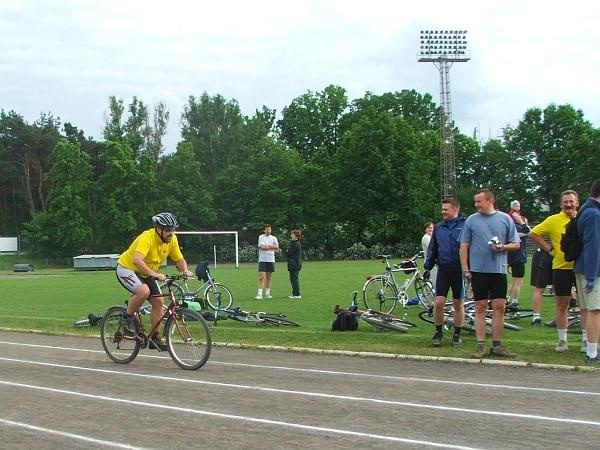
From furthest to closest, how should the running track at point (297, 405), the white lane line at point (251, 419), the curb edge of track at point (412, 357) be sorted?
the curb edge of track at point (412, 357) → the running track at point (297, 405) → the white lane line at point (251, 419)

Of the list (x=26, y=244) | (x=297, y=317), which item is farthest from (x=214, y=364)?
(x=26, y=244)

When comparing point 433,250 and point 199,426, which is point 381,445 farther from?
point 433,250

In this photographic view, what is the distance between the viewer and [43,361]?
34.8 ft

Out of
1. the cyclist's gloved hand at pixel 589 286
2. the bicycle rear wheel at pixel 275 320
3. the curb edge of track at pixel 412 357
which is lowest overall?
the curb edge of track at pixel 412 357

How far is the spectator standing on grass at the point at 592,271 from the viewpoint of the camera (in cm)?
888

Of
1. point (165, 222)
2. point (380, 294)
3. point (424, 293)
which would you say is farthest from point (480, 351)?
point (380, 294)

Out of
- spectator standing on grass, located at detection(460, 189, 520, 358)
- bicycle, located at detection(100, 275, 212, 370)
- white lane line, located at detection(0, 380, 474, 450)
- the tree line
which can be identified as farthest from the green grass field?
the tree line

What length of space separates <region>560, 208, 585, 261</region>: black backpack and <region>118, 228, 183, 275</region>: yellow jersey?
489 cm

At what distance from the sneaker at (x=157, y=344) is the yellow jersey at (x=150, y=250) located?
2.92 ft

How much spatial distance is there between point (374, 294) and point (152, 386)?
26.7ft

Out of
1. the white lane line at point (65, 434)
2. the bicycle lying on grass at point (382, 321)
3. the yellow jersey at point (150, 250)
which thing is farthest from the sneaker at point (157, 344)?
the bicycle lying on grass at point (382, 321)

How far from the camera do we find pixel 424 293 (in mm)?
14867

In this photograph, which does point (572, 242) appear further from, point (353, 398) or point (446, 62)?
point (446, 62)

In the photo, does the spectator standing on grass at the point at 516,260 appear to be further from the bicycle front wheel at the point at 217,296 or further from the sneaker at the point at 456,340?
the bicycle front wheel at the point at 217,296
